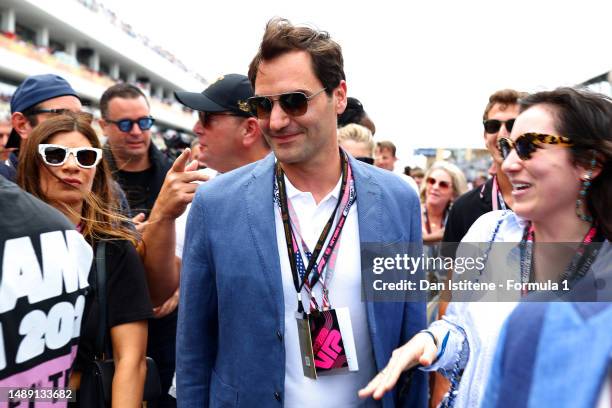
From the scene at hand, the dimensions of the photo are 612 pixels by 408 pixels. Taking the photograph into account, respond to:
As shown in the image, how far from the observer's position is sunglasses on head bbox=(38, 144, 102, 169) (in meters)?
2.27

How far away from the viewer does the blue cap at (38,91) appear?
3.16m

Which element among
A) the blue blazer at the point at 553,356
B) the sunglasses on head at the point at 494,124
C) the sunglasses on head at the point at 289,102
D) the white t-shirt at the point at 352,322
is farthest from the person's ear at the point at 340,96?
the blue blazer at the point at 553,356

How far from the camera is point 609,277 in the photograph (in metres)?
1.59

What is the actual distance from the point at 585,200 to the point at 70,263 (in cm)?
167

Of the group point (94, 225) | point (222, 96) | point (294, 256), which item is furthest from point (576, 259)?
point (222, 96)

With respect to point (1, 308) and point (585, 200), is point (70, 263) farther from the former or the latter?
point (585, 200)

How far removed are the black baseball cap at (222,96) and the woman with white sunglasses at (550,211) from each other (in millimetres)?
1626

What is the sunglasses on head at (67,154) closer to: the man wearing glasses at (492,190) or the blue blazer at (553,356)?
the man wearing glasses at (492,190)

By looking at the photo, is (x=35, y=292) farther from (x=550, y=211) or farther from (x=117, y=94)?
(x=117, y=94)

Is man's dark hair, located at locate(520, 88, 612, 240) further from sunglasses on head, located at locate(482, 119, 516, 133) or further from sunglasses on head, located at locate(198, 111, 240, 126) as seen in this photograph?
sunglasses on head, located at locate(198, 111, 240, 126)

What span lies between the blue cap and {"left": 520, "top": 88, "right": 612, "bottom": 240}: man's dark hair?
2.75 metres

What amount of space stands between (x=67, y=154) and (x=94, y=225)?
1.13ft

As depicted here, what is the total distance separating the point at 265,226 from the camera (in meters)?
1.95

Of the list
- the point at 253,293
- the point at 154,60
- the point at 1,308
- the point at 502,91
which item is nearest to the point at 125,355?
the point at 253,293
